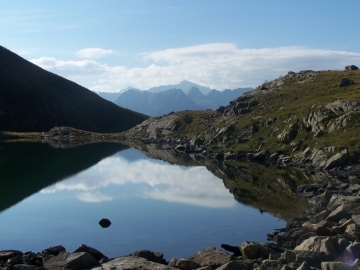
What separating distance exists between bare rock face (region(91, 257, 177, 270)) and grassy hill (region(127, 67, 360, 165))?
51.2 meters

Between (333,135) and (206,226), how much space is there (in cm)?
4331

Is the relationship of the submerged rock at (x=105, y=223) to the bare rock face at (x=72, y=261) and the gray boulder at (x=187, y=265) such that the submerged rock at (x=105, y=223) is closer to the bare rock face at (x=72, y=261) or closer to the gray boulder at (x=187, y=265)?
the bare rock face at (x=72, y=261)

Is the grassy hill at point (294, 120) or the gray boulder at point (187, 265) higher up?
the grassy hill at point (294, 120)

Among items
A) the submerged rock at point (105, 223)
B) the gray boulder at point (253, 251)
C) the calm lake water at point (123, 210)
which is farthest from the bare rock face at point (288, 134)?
the gray boulder at point (253, 251)

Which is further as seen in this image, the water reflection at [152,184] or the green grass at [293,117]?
the green grass at [293,117]

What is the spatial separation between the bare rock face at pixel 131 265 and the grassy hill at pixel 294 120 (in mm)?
51159

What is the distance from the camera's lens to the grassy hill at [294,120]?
7457 cm

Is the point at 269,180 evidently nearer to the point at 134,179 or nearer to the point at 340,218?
the point at 134,179

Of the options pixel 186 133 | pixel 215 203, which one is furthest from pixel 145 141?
pixel 215 203

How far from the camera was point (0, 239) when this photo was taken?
35750 millimetres

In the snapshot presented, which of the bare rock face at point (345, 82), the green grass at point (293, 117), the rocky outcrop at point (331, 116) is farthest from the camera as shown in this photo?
the bare rock face at point (345, 82)

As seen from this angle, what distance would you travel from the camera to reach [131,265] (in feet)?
78.6

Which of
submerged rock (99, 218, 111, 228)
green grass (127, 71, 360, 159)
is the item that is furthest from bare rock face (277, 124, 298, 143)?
submerged rock (99, 218, 111, 228)

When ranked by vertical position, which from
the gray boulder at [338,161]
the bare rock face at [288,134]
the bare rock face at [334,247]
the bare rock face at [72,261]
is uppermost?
the bare rock face at [288,134]
